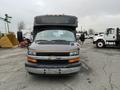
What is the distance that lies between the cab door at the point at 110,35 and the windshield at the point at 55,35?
13112 millimetres

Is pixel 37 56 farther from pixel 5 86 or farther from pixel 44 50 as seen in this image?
pixel 5 86

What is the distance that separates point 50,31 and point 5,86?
3.10 m

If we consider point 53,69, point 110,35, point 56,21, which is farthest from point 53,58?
point 110,35

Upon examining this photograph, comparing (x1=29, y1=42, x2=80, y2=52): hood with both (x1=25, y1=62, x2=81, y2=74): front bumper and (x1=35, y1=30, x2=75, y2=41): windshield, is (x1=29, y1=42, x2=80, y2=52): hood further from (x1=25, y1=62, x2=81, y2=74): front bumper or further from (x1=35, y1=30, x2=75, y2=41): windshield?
(x1=35, y1=30, x2=75, y2=41): windshield

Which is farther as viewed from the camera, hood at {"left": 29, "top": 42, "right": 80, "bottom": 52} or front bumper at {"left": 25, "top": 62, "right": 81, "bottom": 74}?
hood at {"left": 29, "top": 42, "right": 80, "bottom": 52}

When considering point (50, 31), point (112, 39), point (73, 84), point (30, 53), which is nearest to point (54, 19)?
point (50, 31)

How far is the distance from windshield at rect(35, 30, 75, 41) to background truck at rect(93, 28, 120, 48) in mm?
13103

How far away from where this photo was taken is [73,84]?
6348mm

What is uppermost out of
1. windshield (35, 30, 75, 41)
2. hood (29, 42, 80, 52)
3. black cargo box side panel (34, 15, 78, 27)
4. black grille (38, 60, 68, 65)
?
black cargo box side panel (34, 15, 78, 27)

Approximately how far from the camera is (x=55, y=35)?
782 centimetres

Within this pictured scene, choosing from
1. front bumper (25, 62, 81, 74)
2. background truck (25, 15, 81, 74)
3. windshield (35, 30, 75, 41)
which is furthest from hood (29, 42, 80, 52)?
windshield (35, 30, 75, 41)

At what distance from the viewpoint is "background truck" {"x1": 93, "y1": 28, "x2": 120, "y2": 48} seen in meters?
20.0

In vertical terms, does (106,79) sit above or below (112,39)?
below

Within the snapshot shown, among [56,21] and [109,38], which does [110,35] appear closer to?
[109,38]
